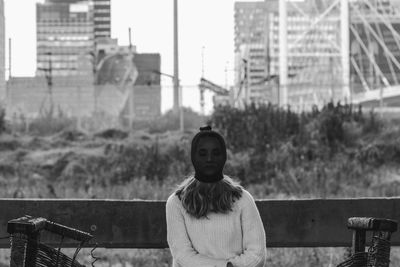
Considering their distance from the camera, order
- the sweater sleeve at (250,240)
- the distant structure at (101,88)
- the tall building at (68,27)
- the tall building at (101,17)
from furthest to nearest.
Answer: the tall building at (101,17) → the tall building at (68,27) → the distant structure at (101,88) → the sweater sleeve at (250,240)

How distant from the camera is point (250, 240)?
4121 millimetres

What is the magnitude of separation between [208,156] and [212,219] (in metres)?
0.26

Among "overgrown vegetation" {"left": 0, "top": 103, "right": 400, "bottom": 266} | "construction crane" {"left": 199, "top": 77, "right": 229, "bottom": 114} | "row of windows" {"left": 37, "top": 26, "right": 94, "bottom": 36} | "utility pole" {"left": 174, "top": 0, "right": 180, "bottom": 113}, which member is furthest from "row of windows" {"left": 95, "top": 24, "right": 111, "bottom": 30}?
"overgrown vegetation" {"left": 0, "top": 103, "right": 400, "bottom": 266}

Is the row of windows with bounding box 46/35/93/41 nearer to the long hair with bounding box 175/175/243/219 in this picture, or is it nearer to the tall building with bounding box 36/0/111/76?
the tall building with bounding box 36/0/111/76

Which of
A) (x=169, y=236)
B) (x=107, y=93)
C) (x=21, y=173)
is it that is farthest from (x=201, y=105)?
(x=169, y=236)

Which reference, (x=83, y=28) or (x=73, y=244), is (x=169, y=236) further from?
(x=83, y=28)

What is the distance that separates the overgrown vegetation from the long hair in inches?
362

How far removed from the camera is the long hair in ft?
13.6

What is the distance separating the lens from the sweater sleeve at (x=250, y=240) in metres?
4.08

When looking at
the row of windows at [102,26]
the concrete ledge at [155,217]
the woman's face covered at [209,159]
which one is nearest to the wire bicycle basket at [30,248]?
the woman's face covered at [209,159]

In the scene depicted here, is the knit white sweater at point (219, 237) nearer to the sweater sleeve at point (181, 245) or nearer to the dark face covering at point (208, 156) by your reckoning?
the sweater sleeve at point (181, 245)

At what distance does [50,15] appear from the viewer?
138250 millimetres

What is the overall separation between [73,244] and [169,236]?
79.0 inches

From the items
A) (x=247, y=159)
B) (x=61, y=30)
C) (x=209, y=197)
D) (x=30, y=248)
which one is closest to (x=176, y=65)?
(x=247, y=159)
